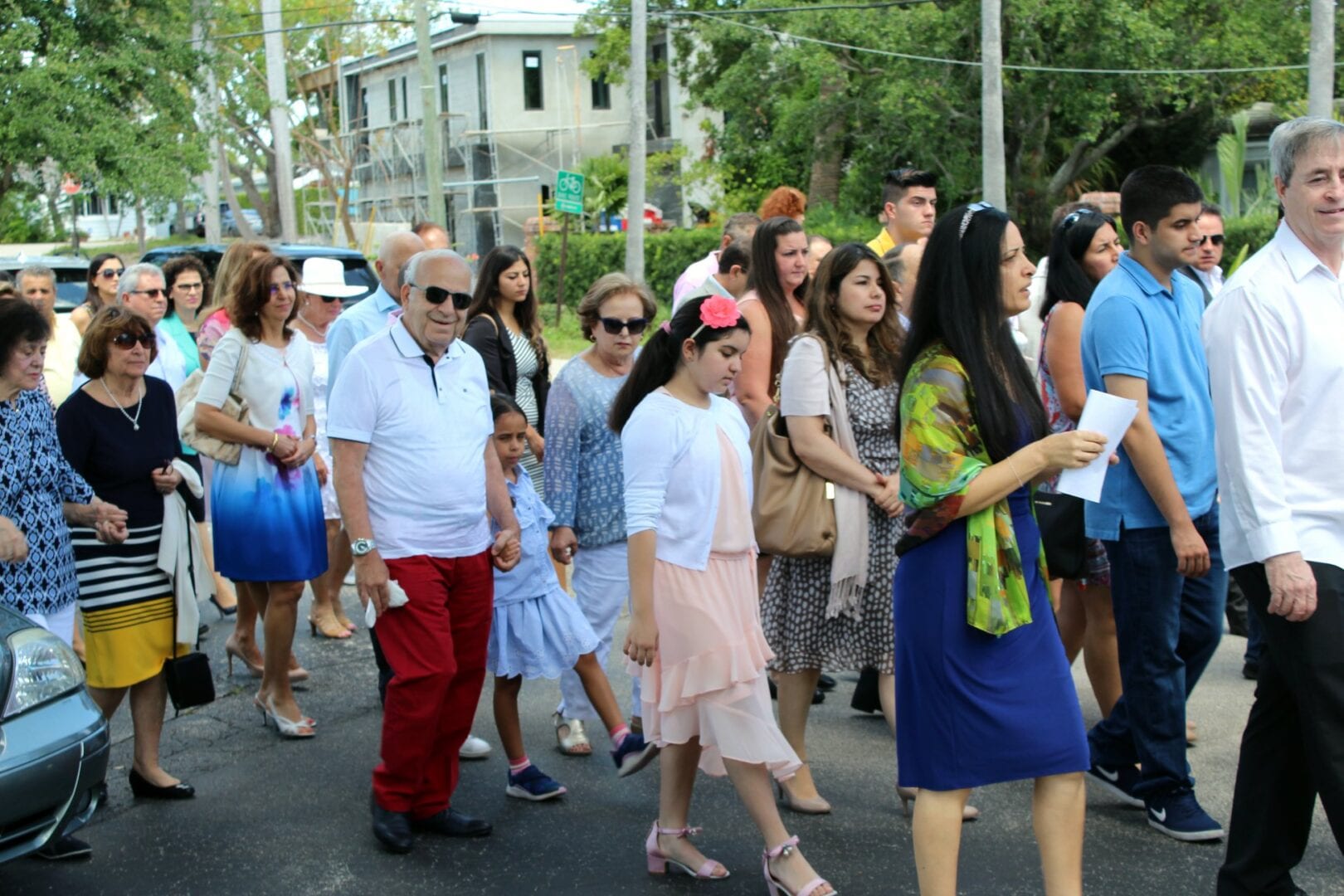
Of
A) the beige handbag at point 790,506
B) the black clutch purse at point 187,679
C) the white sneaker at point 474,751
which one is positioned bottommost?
the white sneaker at point 474,751

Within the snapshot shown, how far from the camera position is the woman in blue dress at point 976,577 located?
3.57 metres

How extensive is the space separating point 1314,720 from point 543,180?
47.7 meters

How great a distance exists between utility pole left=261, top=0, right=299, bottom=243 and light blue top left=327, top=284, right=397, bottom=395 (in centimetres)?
2033

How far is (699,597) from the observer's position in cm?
445

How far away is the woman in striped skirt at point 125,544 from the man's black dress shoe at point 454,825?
1055 millimetres

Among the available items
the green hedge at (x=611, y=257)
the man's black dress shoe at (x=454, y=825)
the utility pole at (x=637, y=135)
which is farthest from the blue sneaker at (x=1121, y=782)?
the green hedge at (x=611, y=257)

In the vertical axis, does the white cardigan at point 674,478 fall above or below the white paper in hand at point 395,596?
above

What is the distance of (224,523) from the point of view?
6.18m

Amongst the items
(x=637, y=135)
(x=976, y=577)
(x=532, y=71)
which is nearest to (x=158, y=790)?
(x=976, y=577)

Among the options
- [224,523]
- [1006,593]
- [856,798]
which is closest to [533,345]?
[224,523]

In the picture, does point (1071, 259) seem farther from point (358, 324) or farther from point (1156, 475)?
point (358, 324)

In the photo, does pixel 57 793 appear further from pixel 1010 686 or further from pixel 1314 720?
pixel 1314 720

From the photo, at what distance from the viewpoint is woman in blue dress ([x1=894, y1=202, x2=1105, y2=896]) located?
3.57 meters

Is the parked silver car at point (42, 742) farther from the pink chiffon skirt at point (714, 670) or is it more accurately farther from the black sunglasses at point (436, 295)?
the pink chiffon skirt at point (714, 670)
